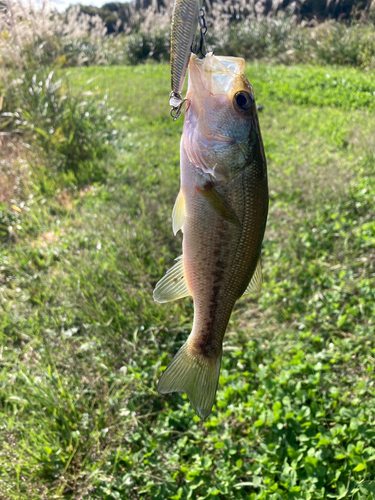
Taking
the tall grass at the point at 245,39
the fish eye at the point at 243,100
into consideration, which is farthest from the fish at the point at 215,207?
the tall grass at the point at 245,39

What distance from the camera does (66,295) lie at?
140 inches

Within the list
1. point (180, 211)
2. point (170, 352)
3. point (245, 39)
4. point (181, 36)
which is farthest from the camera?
point (245, 39)

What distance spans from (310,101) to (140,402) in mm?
7718

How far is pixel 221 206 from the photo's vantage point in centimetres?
116

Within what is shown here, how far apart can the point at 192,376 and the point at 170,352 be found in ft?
6.01

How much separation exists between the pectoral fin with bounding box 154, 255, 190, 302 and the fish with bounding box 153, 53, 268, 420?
0.16 ft

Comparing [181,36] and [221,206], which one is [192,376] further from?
[181,36]

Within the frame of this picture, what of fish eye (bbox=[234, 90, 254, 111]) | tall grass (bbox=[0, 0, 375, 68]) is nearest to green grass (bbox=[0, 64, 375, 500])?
fish eye (bbox=[234, 90, 254, 111])

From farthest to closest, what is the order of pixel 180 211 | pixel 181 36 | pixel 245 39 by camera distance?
pixel 245 39 < pixel 180 211 < pixel 181 36

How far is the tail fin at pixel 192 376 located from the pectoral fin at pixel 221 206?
52 centimetres

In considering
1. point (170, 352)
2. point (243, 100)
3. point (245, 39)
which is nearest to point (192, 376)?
point (243, 100)

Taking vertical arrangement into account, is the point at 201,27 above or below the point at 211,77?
above

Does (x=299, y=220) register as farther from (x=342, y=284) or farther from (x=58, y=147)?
(x=58, y=147)

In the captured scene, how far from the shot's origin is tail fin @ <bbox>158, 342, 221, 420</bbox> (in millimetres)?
1288
